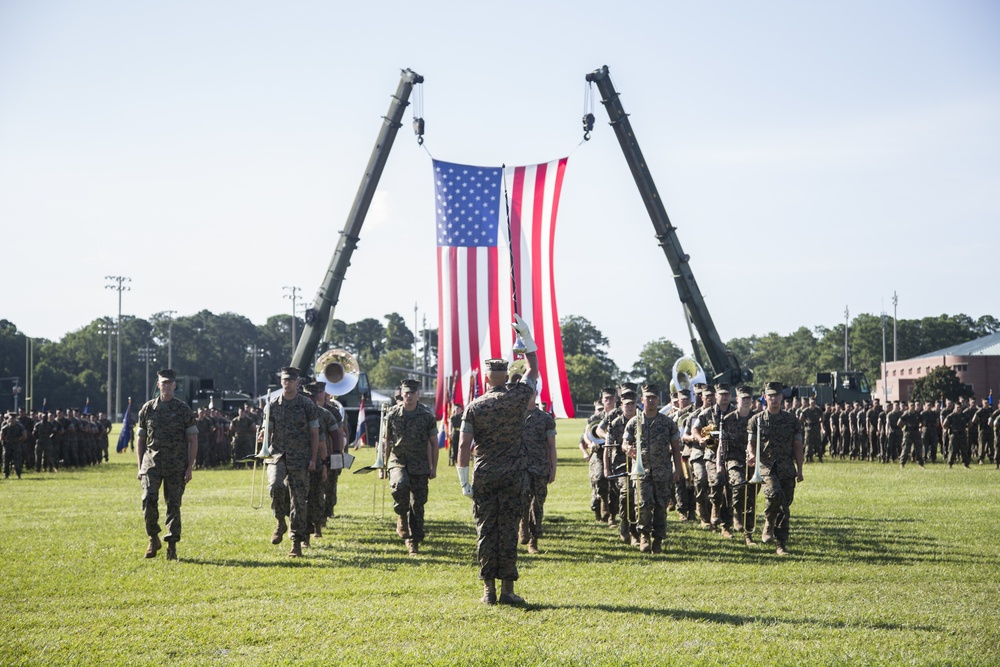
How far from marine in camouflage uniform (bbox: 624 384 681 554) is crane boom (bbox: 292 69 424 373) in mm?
18174

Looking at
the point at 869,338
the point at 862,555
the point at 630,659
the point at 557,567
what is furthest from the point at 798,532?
the point at 869,338

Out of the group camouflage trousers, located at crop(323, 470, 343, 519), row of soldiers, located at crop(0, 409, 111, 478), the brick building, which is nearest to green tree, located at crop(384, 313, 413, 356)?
the brick building

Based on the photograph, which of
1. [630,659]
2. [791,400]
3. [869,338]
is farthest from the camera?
[869,338]

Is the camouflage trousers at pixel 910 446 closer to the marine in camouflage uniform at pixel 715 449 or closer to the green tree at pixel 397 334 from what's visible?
the marine in camouflage uniform at pixel 715 449

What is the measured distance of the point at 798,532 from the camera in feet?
44.5

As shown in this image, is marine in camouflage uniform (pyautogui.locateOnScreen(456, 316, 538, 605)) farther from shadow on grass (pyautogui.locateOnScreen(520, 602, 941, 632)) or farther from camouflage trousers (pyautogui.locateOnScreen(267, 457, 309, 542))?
camouflage trousers (pyautogui.locateOnScreen(267, 457, 309, 542))

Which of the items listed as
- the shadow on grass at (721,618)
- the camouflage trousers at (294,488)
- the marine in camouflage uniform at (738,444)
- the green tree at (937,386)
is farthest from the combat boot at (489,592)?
the green tree at (937,386)

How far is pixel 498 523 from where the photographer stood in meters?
8.50

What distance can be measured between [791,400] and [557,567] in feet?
88.8

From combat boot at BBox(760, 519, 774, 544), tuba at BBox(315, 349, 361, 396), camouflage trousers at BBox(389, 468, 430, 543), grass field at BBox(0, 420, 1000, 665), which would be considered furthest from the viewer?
tuba at BBox(315, 349, 361, 396)

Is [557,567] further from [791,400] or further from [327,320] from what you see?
[791,400]

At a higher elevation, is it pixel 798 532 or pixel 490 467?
pixel 490 467

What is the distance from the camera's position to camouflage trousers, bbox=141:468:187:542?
36.9 ft

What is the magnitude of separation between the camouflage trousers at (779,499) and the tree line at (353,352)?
77477 millimetres
